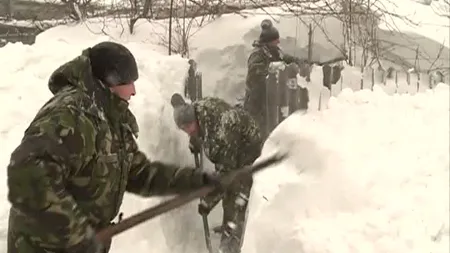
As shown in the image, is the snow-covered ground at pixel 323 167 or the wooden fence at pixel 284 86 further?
the wooden fence at pixel 284 86

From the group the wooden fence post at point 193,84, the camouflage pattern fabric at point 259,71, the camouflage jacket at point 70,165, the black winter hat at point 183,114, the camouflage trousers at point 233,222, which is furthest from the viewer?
the camouflage pattern fabric at point 259,71

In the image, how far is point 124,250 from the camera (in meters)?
2.70

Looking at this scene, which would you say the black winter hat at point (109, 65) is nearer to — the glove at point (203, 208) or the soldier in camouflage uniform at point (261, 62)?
the glove at point (203, 208)

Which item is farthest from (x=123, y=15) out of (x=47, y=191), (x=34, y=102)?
(x=47, y=191)

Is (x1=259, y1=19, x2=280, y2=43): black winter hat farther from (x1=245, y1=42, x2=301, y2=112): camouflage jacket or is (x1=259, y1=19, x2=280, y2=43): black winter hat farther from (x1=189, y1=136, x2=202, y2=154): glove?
(x1=189, y1=136, x2=202, y2=154): glove

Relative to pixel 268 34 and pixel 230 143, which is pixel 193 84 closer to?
pixel 268 34

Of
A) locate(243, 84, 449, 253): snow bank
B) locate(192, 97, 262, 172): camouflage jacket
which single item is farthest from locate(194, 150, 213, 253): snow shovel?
locate(243, 84, 449, 253): snow bank

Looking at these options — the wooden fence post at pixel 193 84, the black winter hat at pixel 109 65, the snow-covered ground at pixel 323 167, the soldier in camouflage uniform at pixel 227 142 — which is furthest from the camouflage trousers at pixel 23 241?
the wooden fence post at pixel 193 84

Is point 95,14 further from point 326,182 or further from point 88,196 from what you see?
point 88,196

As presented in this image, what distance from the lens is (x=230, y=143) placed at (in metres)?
3.24

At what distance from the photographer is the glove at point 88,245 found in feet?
4.82

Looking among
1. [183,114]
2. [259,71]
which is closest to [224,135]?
[183,114]

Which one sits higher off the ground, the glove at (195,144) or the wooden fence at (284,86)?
the wooden fence at (284,86)

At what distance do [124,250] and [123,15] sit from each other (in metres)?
2.27
